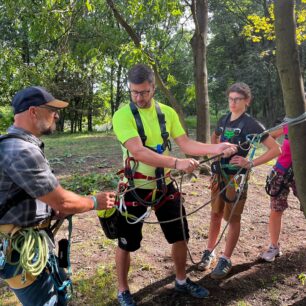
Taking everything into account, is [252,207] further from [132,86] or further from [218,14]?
[218,14]

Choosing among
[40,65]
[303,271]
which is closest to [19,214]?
[303,271]

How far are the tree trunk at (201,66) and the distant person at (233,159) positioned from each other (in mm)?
3642

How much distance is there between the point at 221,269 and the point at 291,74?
2.11m

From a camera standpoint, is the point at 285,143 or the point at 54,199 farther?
the point at 285,143

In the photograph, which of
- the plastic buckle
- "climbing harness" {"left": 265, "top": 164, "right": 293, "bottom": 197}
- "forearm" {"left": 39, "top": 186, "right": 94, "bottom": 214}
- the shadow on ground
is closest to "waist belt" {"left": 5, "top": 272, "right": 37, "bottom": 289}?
the plastic buckle

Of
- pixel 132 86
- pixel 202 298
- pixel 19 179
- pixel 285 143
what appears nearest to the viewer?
pixel 19 179

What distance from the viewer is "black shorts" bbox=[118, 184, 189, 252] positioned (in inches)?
121

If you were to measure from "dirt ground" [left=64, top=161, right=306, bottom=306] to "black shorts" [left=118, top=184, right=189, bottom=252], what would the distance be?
65 centimetres

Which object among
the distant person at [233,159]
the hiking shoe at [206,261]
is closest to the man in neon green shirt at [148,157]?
the distant person at [233,159]

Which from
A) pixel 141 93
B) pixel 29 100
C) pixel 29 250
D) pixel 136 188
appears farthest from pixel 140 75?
pixel 29 250

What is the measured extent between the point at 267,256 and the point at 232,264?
40cm

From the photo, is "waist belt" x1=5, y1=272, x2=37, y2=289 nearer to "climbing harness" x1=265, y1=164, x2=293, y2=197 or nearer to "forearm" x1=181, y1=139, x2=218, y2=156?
"forearm" x1=181, y1=139, x2=218, y2=156

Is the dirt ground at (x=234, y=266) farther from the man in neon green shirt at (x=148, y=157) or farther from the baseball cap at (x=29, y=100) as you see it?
the baseball cap at (x=29, y=100)

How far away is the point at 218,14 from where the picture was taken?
24.1m
